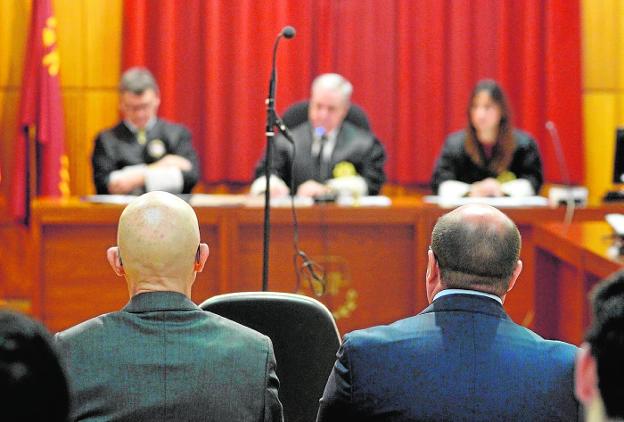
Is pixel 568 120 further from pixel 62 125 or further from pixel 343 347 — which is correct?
pixel 343 347

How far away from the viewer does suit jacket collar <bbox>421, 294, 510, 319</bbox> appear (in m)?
2.29

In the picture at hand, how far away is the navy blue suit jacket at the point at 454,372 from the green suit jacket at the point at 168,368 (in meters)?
0.19

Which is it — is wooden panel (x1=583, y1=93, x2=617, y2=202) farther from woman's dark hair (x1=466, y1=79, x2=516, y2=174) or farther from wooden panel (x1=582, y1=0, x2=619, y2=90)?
woman's dark hair (x1=466, y1=79, x2=516, y2=174)

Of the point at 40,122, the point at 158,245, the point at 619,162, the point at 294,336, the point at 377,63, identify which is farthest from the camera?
the point at 377,63

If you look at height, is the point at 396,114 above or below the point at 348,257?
above

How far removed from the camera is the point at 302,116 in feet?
20.2

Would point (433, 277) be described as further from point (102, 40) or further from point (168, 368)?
point (102, 40)

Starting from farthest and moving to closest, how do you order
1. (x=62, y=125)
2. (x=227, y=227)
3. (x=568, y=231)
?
(x=62, y=125) → (x=227, y=227) → (x=568, y=231)

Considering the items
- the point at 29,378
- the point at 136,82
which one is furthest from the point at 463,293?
the point at 136,82

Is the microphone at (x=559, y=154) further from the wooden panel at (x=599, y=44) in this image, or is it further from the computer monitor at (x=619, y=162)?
the computer monitor at (x=619, y=162)

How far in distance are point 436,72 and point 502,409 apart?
5163mm

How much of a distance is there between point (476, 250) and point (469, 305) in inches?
5.7

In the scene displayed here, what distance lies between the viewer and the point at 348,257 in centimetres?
548

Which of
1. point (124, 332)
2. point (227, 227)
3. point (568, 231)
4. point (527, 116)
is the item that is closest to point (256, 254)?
point (227, 227)
